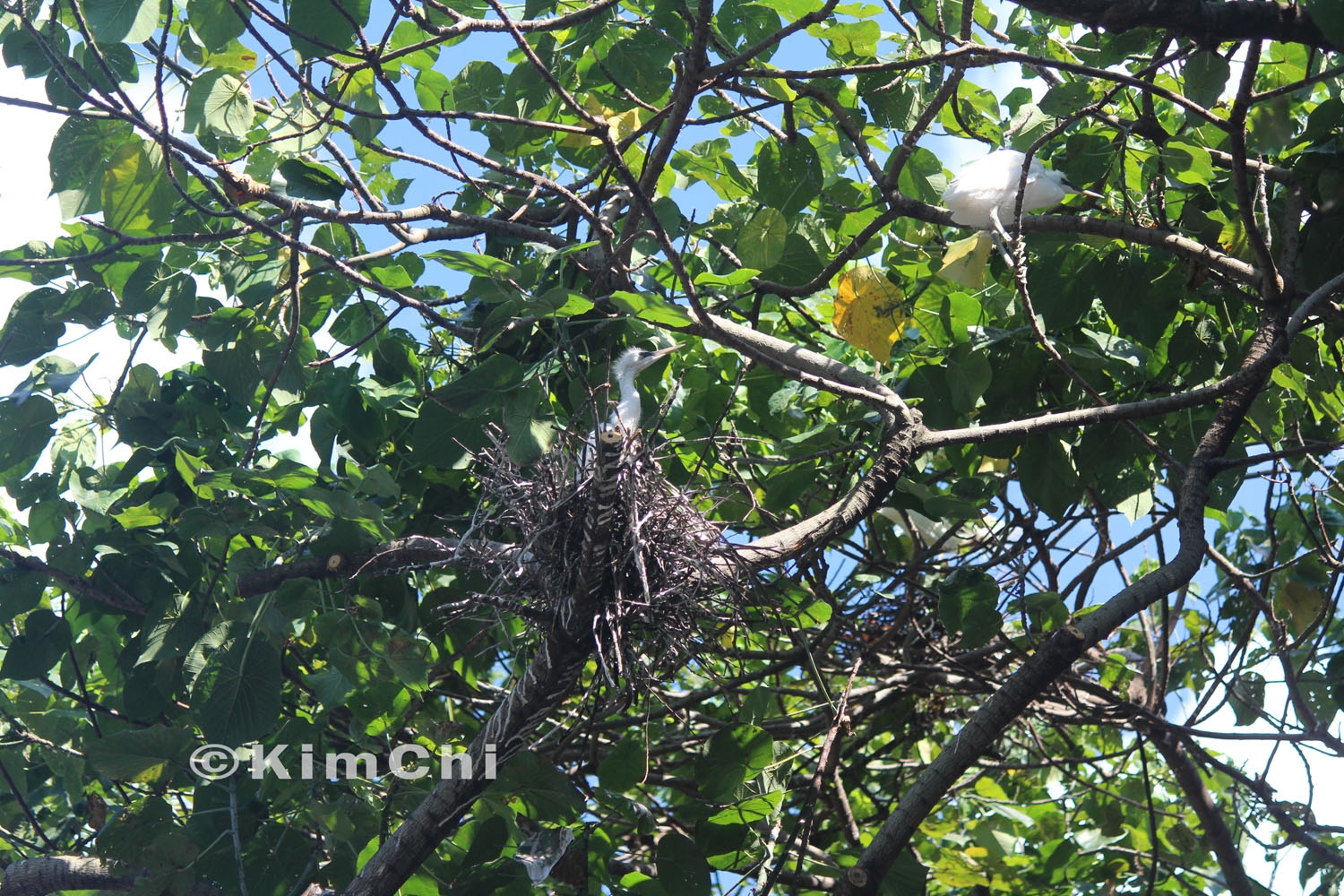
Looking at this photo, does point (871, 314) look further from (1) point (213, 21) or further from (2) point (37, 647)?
(2) point (37, 647)

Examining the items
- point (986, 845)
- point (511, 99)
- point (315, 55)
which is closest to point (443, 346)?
point (511, 99)

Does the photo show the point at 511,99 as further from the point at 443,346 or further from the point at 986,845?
the point at 986,845

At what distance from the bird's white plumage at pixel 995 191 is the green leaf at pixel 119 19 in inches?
48.6

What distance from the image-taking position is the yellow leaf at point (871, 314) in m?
1.81

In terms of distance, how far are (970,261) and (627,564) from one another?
2.54 ft

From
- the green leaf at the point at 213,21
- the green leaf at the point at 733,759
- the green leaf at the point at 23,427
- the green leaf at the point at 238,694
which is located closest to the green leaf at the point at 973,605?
the green leaf at the point at 733,759

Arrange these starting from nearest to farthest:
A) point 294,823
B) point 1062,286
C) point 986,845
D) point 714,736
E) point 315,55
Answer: point 315,55 < point 714,736 < point 1062,286 < point 294,823 < point 986,845

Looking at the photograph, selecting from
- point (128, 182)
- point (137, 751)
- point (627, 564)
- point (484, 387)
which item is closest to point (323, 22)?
point (128, 182)

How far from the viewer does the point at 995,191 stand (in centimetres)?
157

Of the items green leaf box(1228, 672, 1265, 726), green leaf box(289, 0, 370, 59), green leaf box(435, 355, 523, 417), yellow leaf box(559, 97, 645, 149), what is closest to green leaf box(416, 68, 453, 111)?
yellow leaf box(559, 97, 645, 149)

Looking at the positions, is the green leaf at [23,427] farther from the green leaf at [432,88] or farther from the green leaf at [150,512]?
the green leaf at [432,88]

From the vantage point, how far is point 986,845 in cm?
238

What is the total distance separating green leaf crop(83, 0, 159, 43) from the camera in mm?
1459

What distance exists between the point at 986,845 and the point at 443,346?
66.6 inches
